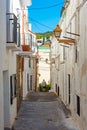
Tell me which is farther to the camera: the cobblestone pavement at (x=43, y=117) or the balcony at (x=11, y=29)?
the cobblestone pavement at (x=43, y=117)

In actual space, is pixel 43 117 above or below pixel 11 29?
below

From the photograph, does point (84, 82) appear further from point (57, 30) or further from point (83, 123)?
point (57, 30)

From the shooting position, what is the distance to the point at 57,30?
49.5ft

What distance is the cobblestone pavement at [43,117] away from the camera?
46.5 feet

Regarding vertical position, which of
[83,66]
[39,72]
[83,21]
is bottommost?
[39,72]

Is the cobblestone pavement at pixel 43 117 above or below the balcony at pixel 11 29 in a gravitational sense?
below

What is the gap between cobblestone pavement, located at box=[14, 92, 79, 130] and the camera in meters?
14.2

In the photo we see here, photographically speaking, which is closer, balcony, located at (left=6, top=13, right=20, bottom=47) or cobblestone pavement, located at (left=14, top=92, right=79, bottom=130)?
balcony, located at (left=6, top=13, right=20, bottom=47)

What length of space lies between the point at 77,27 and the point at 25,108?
7.16 m

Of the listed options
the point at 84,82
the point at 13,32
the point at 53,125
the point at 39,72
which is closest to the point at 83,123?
the point at 84,82

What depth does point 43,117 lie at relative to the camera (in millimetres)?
16391

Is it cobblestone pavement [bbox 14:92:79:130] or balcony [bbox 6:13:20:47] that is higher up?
balcony [bbox 6:13:20:47]

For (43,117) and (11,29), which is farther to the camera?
(43,117)

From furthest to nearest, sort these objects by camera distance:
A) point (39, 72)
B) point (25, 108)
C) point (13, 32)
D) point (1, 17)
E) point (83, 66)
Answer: point (39, 72) → point (25, 108) → point (13, 32) → point (83, 66) → point (1, 17)
